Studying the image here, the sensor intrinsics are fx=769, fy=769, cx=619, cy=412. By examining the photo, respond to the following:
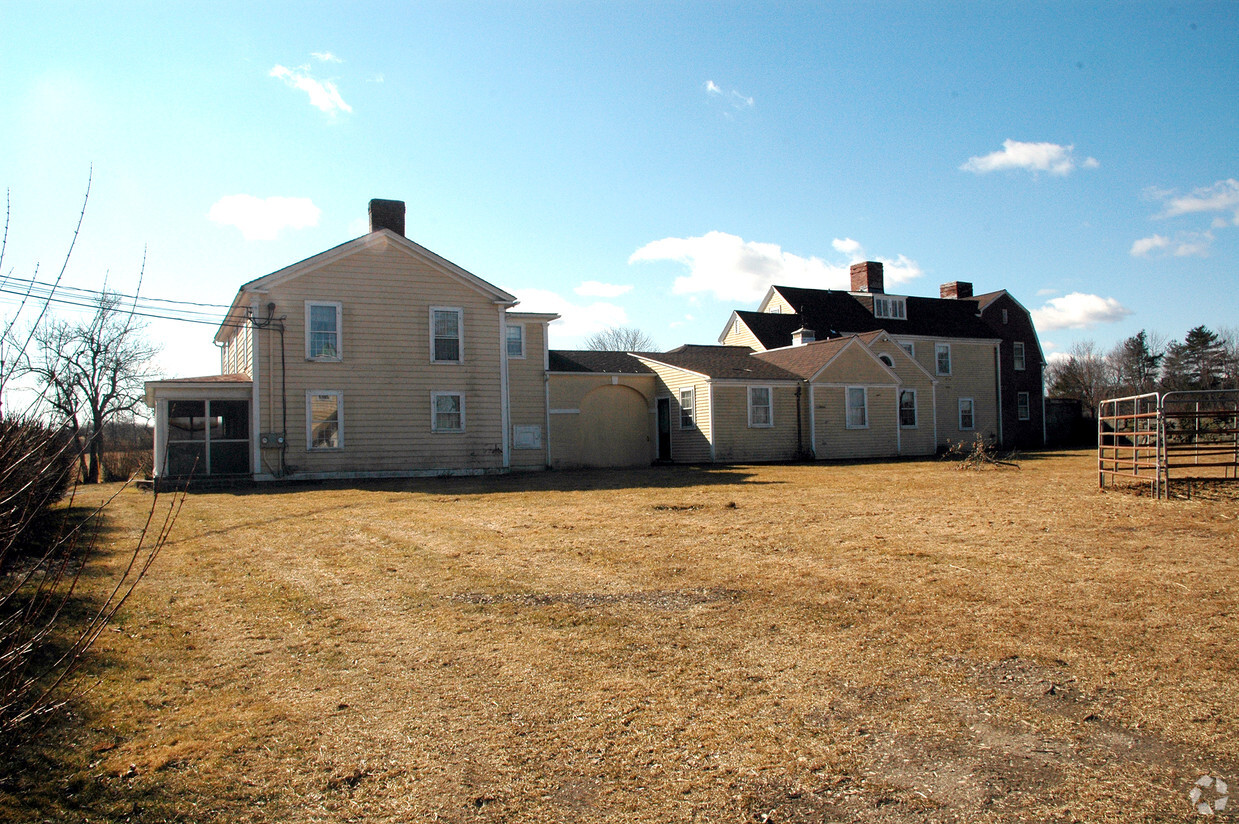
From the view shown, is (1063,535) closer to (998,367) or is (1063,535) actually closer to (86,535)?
(86,535)

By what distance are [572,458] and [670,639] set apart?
70.1 feet

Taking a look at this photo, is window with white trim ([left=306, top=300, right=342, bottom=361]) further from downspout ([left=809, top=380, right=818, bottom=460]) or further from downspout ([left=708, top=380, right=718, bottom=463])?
downspout ([left=809, top=380, right=818, bottom=460])

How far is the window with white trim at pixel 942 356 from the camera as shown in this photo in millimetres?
37500

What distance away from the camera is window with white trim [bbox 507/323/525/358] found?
25594 millimetres

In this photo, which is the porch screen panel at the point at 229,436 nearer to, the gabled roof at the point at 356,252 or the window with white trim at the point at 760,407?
the gabled roof at the point at 356,252

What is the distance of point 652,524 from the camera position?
11594mm

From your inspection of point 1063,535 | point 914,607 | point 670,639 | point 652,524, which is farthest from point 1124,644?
point 652,524

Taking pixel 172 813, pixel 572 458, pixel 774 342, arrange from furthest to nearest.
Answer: pixel 774 342, pixel 572 458, pixel 172 813

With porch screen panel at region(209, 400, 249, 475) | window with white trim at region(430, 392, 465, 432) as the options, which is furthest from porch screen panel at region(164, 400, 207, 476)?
window with white trim at region(430, 392, 465, 432)

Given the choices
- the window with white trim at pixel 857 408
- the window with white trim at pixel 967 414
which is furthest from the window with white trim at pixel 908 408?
the window with white trim at pixel 967 414

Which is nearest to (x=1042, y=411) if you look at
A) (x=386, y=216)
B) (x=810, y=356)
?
(x=810, y=356)

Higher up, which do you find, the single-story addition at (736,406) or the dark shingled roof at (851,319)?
the dark shingled roof at (851,319)

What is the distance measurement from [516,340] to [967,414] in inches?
924

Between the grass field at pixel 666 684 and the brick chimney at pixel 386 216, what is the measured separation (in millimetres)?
15558
